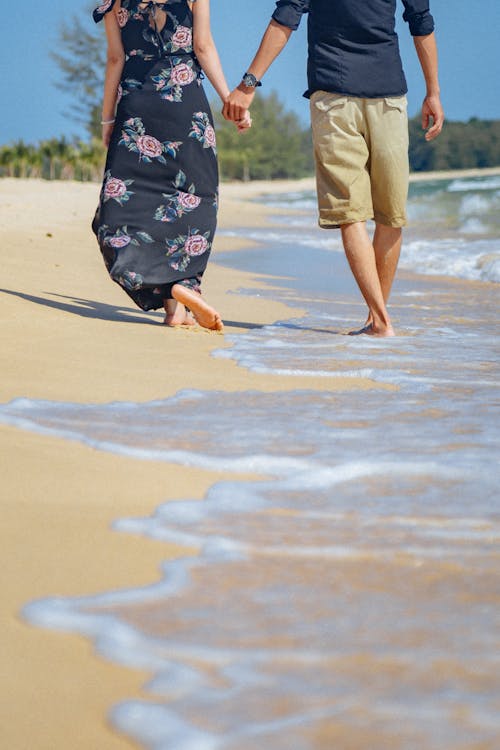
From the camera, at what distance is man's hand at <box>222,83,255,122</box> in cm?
396

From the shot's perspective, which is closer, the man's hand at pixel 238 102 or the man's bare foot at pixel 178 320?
the man's hand at pixel 238 102

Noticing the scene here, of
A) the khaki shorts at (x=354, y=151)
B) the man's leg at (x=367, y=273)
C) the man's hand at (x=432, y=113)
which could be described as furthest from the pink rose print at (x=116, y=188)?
the man's hand at (x=432, y=113)

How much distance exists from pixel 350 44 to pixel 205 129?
67 cm

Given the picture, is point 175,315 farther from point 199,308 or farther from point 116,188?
point 116,188

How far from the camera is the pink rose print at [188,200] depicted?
416 cm

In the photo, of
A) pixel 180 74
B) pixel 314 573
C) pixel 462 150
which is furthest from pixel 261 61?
pixel 462 150

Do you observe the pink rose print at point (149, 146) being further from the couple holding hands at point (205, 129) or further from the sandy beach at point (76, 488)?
the sandy beach at point (76, 488)

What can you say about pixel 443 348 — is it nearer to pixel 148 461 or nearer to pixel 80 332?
pixel 80 332

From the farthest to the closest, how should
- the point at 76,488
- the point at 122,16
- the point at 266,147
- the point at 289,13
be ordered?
the point at 266,147 → the point at 122,16 → the point at 289,13 → the point at 76,488

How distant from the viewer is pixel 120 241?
409 centimetres

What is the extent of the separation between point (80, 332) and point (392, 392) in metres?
1.37

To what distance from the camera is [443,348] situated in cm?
368

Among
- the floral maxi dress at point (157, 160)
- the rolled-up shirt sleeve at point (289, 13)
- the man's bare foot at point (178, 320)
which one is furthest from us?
the man's bare foot at point (178, 320)

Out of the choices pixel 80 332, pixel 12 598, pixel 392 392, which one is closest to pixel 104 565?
pixel 12 598
